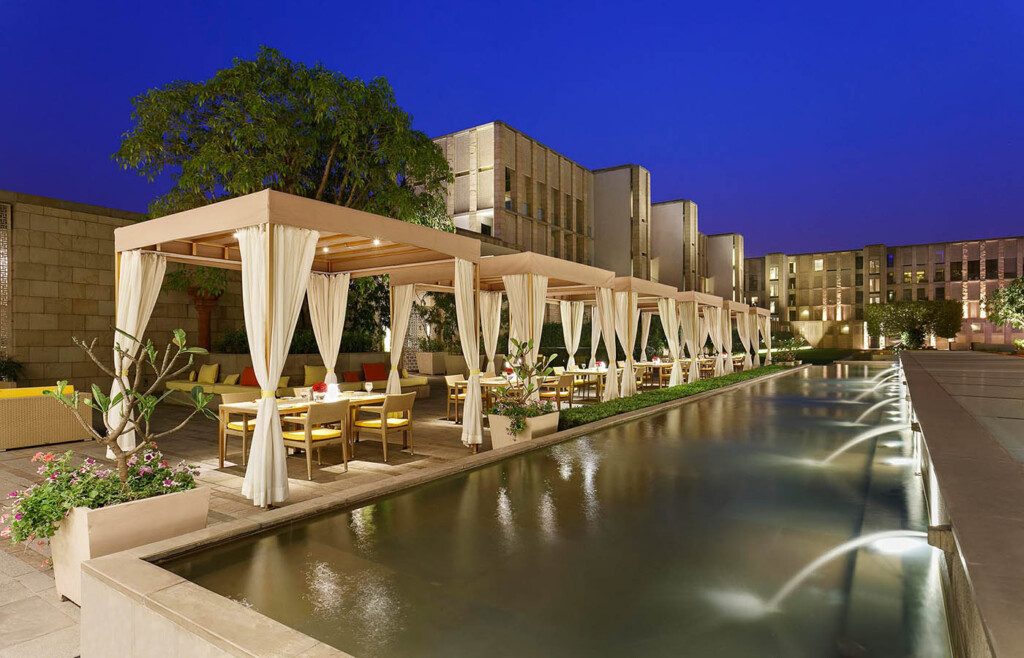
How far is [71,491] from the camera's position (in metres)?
2.93

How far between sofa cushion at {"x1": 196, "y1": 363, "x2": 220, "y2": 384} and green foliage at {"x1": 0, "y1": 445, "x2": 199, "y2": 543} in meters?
7.68

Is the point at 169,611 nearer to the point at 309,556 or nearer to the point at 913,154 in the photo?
the point at 309,556

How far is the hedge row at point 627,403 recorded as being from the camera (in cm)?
730

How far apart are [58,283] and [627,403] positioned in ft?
33.7

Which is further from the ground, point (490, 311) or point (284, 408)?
point (490, 311)

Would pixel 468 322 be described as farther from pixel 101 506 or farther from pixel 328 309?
pixel 101 506

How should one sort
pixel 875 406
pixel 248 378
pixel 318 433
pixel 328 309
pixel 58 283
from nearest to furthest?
pixel 318 433 → pixel 328 309 → pixel 875 406 → pixel 248 378 → pixel 58 283

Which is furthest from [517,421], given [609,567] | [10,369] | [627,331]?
[10,369]

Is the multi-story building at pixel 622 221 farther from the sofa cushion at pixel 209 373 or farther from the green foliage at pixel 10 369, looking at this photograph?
the green foliage at pixel 10 369

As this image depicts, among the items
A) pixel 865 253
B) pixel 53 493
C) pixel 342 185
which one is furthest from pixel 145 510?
pixel 865 253

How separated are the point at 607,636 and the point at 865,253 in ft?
192

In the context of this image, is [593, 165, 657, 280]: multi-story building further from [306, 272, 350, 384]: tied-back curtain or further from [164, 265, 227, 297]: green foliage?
[306, 272, 350, 384]: tied-back curtain

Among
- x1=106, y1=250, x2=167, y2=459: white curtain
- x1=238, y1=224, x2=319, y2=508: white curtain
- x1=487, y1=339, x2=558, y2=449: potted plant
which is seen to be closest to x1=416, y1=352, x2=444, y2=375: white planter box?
x1=487, y1=339, x2=558, y2=449: potted plant

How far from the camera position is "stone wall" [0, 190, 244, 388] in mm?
9867
